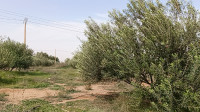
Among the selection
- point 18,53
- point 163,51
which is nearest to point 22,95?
point 163,51

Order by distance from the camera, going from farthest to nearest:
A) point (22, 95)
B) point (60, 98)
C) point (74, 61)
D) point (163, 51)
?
point (74, 61), point (22, 95), point (60, 98), point (163, 51)

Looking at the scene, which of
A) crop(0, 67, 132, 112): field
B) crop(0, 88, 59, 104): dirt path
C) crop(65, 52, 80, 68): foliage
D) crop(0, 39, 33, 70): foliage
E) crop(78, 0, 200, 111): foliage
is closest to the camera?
crop(78, 0, 200, 111): foliage

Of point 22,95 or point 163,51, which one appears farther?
point 22,95

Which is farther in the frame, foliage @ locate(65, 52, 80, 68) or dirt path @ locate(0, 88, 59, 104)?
foliage @ locate(65, 52, 80, 68)

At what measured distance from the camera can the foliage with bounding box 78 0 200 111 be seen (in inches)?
223

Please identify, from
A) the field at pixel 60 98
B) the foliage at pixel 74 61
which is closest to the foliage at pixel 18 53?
the foliage at pixel 74 61

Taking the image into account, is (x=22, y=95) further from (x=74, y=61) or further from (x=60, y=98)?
(x=74, y=61)

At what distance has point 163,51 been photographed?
22.5ft

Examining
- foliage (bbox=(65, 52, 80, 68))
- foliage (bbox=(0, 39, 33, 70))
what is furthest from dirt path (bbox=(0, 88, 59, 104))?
foliage (bbox=(0, 39, 33, 70))

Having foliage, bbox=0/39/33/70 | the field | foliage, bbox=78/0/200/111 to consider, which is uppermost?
foliage, bbox=0/39/33/70

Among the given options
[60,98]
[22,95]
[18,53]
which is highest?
[18,53]

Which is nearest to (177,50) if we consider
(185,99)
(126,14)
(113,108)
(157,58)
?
(157,58)

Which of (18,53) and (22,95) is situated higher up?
(18,53)

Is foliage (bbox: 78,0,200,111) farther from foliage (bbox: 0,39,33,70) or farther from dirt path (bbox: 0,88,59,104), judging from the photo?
foliage (bbox: 0,39,33,70)
